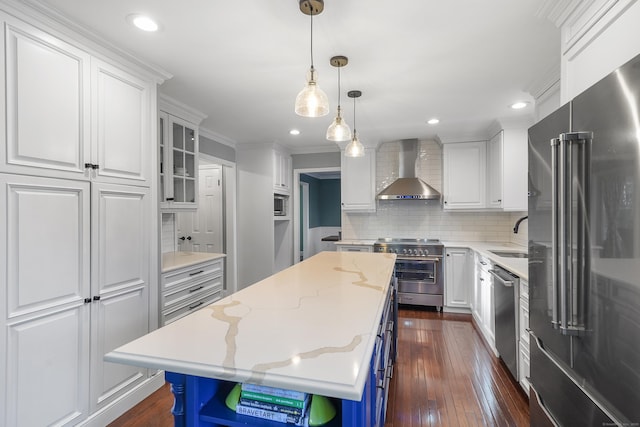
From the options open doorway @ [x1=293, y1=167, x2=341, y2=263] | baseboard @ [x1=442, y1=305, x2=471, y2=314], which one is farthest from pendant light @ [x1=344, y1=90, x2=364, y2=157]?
open doorway @ [x1=293, y1=167, x2=341, y2=263]

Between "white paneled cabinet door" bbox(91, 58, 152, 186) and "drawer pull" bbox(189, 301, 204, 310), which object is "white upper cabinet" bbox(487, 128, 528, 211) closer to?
"drawer pull" bbox(189, 301, 204, 310)

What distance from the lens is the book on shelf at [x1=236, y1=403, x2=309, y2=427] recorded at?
931 mm

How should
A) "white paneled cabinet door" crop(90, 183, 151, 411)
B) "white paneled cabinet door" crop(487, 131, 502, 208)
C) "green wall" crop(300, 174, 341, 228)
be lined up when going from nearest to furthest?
"white paneled cabinet door" crop(90, 183, 151, 411) → "white paneled cabinet door" crop(487, 131, 502, 208) → "green wall" crop(300, 174, 341, 228)

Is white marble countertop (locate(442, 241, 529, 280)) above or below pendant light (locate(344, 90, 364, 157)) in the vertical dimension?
below

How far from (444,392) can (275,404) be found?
1884 mm

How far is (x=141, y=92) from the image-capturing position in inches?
86.7

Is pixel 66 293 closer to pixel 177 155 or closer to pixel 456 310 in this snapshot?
pixel 177 155

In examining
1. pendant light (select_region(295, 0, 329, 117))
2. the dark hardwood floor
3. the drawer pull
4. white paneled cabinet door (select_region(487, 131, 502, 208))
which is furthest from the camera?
white paneled cabinet door (select_region(487, 131, 502, 208))

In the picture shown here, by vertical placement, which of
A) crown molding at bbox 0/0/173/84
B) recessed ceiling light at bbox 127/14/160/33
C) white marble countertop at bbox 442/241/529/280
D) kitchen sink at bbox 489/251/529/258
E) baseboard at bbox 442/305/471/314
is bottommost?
baseboard at bbox 442/305/471/314

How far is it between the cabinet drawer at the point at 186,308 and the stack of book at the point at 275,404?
1.85 metres

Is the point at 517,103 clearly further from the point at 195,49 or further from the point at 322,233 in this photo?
the point at 322,233

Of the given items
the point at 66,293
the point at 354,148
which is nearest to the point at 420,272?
the point at 354,148

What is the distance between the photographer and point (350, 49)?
6.72ft

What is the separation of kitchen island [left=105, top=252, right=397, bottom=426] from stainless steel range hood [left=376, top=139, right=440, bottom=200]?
3042 millimetres
